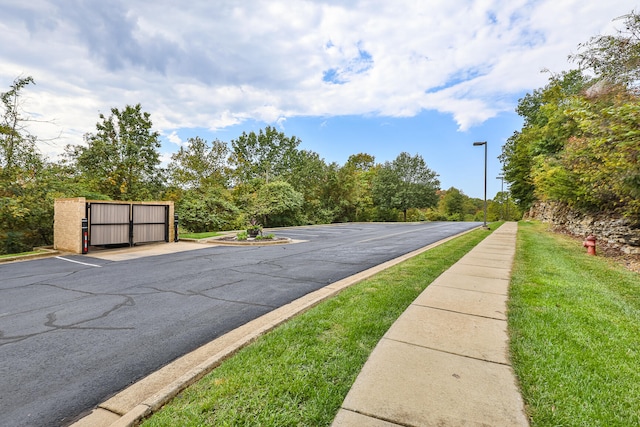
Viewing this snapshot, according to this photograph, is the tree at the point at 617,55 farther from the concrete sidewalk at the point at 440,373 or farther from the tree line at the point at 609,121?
the concrete sidewalk at the point at 440,373

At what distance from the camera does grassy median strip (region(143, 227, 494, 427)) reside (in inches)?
80.9

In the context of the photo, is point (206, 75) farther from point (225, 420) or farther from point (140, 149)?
point (225, 420)

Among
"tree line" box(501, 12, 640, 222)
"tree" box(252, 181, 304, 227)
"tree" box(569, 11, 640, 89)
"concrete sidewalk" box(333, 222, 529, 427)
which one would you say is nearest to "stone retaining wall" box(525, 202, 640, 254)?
"tree line" box(501, 12, 640, 222)

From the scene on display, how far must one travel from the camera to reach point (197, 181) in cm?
2652

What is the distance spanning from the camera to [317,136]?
152 feet

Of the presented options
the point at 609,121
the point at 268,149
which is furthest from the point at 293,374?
the point at 268,149

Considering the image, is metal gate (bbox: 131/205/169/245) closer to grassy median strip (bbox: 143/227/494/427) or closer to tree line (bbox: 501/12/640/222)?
grassy median strip (bbox: 143/227/494/427)

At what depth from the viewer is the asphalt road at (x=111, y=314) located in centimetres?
261

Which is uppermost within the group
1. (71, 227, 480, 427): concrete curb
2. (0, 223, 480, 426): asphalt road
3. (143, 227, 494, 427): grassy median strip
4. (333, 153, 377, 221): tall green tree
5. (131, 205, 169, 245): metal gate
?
(333, 153, 377, 221): tall green tree

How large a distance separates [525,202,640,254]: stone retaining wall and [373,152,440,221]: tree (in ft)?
83.7

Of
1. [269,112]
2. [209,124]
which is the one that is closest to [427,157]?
[269,112]

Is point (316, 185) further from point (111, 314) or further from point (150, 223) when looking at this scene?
point (111, 314)

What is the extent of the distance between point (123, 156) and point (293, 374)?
23182mm

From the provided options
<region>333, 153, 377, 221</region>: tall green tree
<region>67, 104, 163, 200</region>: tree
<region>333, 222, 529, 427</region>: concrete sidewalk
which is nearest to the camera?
<region>333, 222, 529, 427</region>: concrete sidewalk
